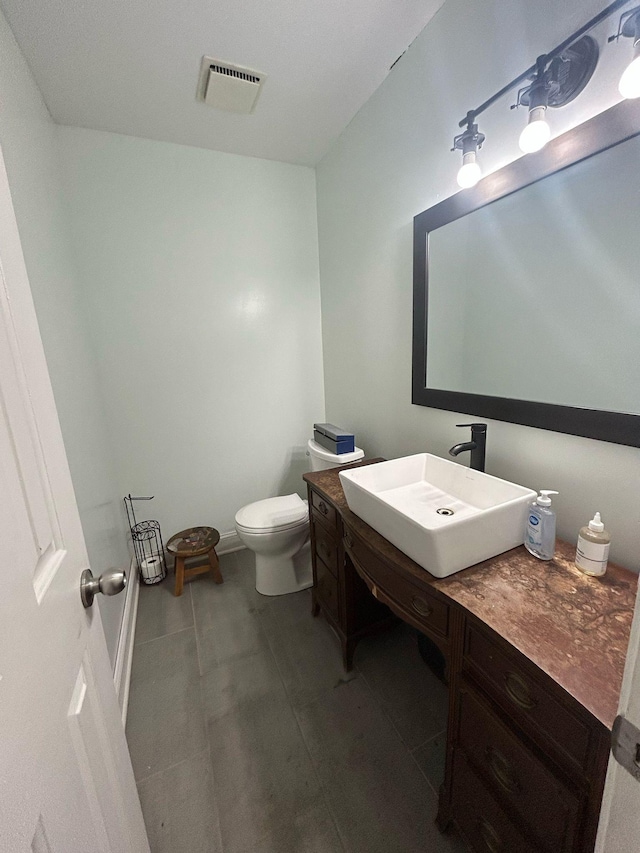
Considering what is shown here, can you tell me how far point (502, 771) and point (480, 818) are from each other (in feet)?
0.71

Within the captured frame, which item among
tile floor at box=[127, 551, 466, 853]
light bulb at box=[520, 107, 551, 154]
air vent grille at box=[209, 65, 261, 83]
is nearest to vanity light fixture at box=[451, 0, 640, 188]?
light bulb at box=[520, 107, 551, 154]

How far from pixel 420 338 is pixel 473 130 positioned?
2.24 ft

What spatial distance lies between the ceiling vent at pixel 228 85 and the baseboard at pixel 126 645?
2476mm

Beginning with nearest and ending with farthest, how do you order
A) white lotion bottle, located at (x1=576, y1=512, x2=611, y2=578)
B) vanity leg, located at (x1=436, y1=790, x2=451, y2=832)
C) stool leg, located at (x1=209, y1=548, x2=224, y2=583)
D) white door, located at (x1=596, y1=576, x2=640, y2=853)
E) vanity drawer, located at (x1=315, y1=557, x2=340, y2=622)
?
white door, located at (x1=596, y1=576, x2=640, y2=853) → white lotion bottle, located at (x1=576, y1=512, x2=611, y2=578) → vanity leg, located at (x1=436, y1=790, x2=451, y2=832) → vanity drawer, located at (x1=315, y1=557, x2=340, y2=622) → stool leg, located at (x1=209, y1=548, x2=224, y2=583)

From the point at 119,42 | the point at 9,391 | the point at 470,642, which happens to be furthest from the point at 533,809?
the point at 119,42

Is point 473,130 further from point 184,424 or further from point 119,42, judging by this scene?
point 184,424

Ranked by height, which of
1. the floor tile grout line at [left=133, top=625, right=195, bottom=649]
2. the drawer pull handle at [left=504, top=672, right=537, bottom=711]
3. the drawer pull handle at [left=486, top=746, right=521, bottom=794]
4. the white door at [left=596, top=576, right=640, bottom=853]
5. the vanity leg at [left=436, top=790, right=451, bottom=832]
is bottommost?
the floor tile grout line at [left=133, top=625, right=195, bottom=649]

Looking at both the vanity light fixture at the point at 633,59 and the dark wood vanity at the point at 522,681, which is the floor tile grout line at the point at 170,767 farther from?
the vanity light fixture at the point at 633,59

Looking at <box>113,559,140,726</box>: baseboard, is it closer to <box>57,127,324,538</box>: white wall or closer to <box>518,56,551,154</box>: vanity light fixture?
<box>57,127,324,538</box>: white wall

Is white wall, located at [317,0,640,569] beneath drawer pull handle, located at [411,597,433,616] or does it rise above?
above

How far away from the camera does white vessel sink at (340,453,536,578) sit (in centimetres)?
82

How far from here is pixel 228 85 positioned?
58.7 inches

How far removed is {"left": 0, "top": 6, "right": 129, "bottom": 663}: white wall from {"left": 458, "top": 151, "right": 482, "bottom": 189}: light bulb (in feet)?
4.49

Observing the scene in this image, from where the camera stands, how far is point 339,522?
133 cm
